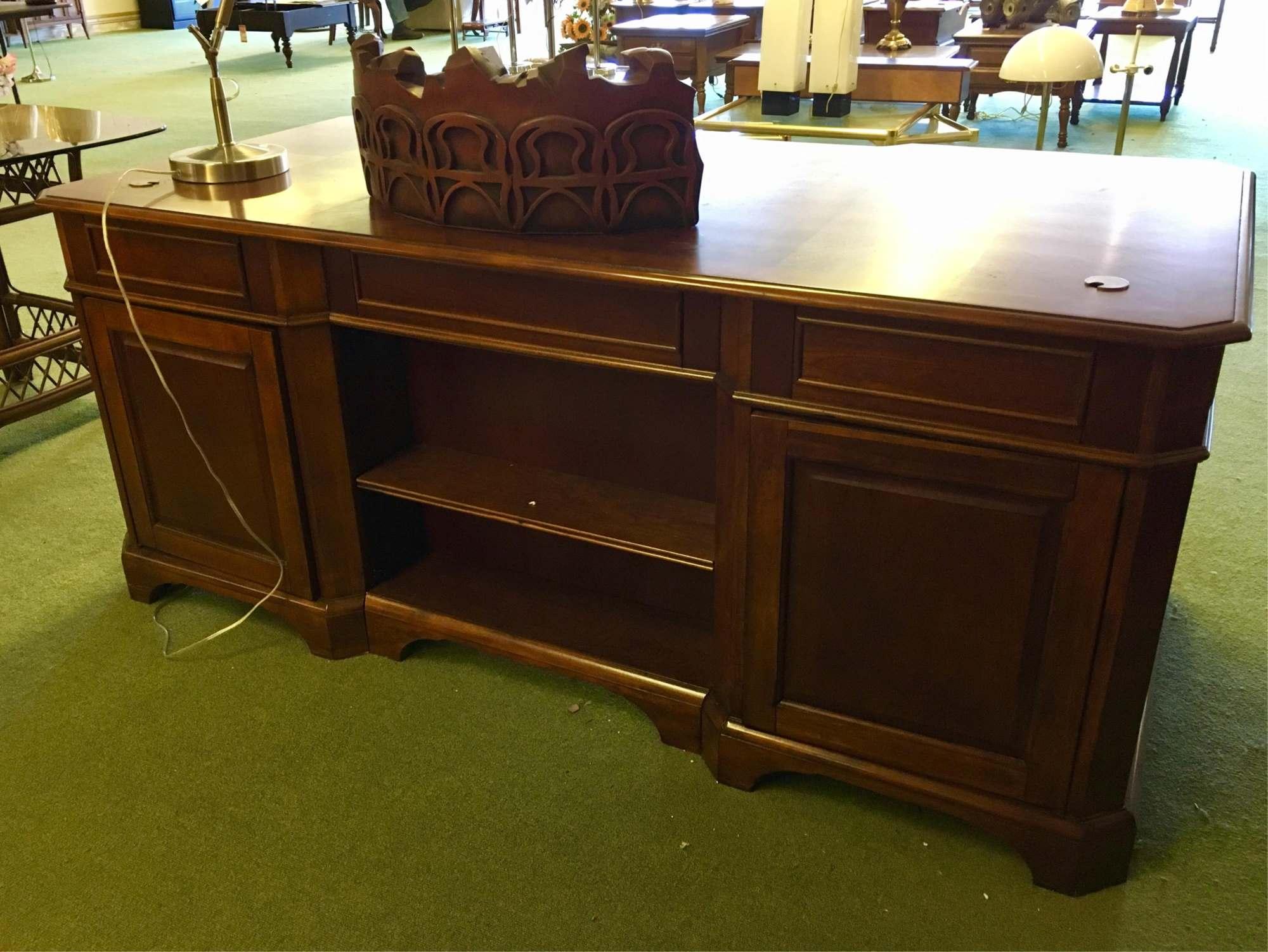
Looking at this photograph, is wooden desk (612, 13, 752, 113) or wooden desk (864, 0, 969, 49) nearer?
wooden desk (612, 13, 752, 113)

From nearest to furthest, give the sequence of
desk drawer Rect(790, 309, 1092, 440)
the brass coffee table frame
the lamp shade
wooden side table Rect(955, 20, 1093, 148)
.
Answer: desk drawer Rect(790, 309, 1092, 440), the lamp shade, the brass coffee table frame, wooden side table Rect(955, 20, 1093, 148)

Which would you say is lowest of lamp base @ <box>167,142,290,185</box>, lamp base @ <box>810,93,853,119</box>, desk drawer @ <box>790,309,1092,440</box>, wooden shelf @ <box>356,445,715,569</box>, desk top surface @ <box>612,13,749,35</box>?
wooden shelf @ <box>356,445,715,569</box>

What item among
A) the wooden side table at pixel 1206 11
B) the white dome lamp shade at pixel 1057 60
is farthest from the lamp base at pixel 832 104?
the wooden side table at pixel 1206 11

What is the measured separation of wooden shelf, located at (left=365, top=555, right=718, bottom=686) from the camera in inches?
66.9

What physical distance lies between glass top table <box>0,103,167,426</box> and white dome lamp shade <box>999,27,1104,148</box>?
1986 mm

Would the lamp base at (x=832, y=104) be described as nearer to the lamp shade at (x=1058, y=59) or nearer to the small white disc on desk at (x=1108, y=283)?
the lamp shade at (x=1058, y=59)

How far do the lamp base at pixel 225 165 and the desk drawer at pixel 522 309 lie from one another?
0.38 meters

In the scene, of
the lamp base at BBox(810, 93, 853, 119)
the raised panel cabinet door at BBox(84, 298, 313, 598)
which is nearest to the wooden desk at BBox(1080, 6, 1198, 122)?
the lamp base at BBox(810, 93, 853, 119)

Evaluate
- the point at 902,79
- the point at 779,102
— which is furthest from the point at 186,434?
the point at 902,79

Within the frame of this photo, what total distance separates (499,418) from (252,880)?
2.60 ft

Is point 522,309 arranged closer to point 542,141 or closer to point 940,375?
point 542,141

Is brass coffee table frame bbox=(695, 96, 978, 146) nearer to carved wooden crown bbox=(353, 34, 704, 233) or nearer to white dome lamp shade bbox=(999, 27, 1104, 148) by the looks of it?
white dome lamp shade bbox=(999, 27, 1104, 148)

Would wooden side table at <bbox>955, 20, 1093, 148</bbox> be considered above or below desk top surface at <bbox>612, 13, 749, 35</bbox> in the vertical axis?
below

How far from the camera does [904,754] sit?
1445 mm
